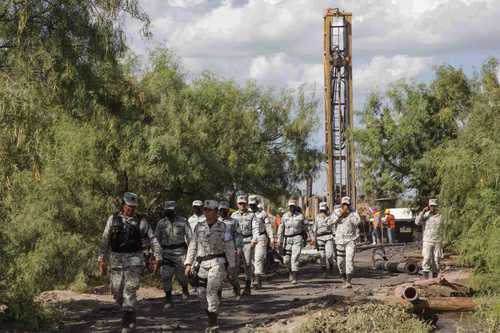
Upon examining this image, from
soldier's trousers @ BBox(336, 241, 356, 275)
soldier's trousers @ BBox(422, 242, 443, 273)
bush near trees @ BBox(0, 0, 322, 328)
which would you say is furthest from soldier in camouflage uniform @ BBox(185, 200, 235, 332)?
soldier's trousers @ BBox(422, 242, 443, 273)

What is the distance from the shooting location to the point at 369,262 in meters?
28.7

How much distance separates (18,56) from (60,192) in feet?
29.5

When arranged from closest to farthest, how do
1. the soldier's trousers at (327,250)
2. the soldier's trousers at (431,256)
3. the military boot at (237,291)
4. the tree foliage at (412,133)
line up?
the military boot at (237,291) < the soldier's trousers at (431,256) < the soldier's trousers at (327,250) < the tree foliage at (412,133)

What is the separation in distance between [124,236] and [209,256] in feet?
4.06

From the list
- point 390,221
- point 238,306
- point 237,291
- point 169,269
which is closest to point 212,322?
point 238,306

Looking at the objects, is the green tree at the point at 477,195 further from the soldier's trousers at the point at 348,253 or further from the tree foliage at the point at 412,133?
the tree foliage at the point at 412,133

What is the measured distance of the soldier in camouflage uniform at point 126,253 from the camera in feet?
40.2

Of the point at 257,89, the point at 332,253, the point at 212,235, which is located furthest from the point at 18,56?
the point at 257,89

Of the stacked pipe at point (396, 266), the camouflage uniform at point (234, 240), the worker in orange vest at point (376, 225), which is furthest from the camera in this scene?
the worker in orange vest at point (376, 225)

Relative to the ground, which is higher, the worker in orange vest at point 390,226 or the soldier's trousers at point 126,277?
the worker in orange vest at point 390,226

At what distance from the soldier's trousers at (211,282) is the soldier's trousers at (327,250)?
990 cm

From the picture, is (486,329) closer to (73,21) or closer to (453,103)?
(73,21)

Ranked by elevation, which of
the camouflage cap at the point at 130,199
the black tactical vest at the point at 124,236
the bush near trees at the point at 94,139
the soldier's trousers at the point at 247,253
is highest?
the bush near trees at the point at 94,139

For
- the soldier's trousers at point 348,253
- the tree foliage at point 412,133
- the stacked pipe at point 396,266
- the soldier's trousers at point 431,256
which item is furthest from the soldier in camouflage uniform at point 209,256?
the tree foliage at point 412,133
